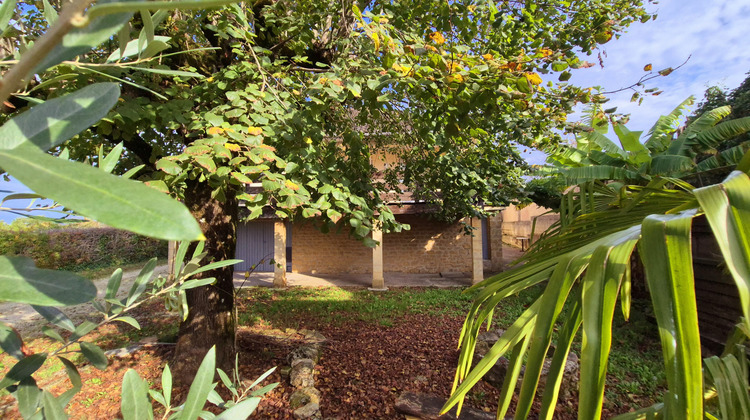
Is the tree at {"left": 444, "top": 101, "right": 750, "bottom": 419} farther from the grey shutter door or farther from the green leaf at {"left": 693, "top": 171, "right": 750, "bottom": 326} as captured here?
the grey shutter door

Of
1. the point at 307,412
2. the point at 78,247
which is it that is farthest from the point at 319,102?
the point at 78,247

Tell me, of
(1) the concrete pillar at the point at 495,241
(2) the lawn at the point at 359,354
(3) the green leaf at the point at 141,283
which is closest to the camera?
(3) the green leaf at the point at 141,283

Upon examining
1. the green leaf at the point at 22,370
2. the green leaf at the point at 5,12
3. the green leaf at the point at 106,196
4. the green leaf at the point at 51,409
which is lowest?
the green leaf at the point at 51,409

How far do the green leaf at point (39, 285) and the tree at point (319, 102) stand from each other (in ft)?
1.20

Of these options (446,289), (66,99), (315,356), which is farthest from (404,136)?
(446,289)

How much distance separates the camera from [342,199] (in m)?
2.23

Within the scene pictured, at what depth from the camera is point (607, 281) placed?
2.46 feet

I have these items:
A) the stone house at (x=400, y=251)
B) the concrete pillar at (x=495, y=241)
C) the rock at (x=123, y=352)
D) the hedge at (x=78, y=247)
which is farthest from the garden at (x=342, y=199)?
the hedge at (x=78, y=247)

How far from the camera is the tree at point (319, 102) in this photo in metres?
1.96

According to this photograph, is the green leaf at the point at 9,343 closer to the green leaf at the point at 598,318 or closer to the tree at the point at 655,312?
the tree at the point at 655,312

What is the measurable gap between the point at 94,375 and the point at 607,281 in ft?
15.8

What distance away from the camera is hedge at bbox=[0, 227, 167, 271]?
11436 mm

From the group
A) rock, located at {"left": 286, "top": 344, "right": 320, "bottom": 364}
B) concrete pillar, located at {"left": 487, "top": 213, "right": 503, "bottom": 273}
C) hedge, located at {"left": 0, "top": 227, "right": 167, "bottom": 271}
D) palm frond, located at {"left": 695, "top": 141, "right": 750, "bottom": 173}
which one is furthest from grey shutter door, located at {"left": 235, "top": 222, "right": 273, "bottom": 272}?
palm frond, located at {"left": 695, "top": 141, "right": 750, "bottom": 173}

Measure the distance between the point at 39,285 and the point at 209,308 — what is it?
3679 mm
